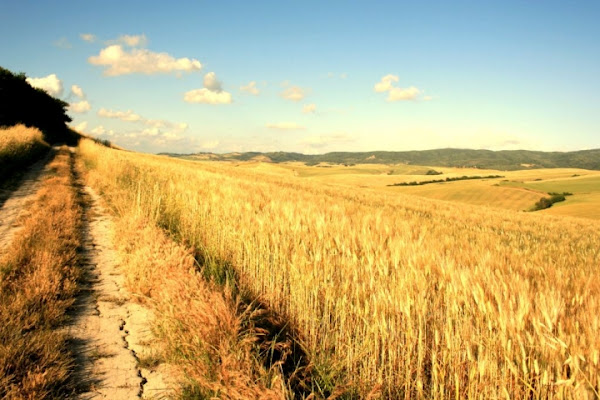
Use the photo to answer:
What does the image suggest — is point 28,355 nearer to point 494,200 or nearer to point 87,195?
point 87,195

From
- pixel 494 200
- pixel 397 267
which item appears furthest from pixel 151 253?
pixel 494 200

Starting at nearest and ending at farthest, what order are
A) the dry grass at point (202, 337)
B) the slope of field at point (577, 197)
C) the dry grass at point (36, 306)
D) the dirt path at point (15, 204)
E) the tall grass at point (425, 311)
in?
1. the tall grass at point (425, 311)
2. the dry grass at point (202, 337)
3. the dry grass at point (36, 306)
4. the dirt path at point (15, 204)
5. the slope of field at point (577, 197)

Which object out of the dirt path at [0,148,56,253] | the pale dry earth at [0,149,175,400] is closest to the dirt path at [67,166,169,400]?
the pale dry earth at [0,149,175,400]

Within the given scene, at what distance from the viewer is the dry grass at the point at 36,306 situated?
8.25 feet

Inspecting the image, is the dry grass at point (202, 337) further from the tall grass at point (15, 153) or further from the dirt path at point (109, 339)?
the tall grass at point (15, 153)

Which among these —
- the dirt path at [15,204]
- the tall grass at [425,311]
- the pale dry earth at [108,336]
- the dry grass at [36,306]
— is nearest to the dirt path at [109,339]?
the pale dry earth at [108,336]

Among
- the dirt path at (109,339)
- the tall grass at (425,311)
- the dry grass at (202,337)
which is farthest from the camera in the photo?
the dirt path at (109,339)

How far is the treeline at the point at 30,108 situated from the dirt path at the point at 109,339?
38029 mm

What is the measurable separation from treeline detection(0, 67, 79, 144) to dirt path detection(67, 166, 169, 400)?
125 feet

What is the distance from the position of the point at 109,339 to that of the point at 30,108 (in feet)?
157

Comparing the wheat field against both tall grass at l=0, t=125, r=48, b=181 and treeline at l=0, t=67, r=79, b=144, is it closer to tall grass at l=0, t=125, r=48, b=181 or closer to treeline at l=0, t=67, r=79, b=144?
tall grass at l=0, t=125, r=48, b=181

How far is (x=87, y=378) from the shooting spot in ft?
9.14

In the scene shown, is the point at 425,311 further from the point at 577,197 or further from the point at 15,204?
the point at 577,197

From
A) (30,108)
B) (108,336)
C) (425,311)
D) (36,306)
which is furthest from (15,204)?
(30,108)
